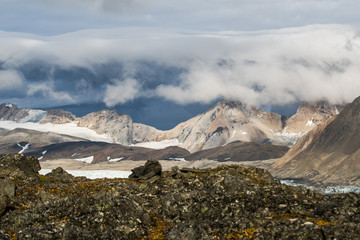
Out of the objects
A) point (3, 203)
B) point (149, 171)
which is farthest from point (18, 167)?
point (3, 203)

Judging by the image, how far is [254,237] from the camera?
31094mm

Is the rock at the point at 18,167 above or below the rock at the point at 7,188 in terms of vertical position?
below

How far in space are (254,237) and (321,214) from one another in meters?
7.83

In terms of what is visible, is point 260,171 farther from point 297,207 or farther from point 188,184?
point 297,207

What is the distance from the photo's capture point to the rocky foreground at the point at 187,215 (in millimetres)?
31844

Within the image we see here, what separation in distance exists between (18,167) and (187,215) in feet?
112

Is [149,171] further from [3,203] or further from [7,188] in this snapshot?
[3,203]

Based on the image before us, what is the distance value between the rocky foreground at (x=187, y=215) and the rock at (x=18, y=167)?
896 centimetres

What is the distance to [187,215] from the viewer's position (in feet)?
130

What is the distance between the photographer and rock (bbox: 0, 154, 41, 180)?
60.5 meters

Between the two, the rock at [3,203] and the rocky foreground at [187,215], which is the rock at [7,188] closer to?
the rocky foreground at [187,215]

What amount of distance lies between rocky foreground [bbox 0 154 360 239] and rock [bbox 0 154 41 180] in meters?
8.96

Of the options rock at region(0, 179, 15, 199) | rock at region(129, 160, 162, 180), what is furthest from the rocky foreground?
rock at region(129, 160, 162, 180)

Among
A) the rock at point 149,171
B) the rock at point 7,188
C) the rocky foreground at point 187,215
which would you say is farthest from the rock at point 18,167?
the rock at point 149,171
